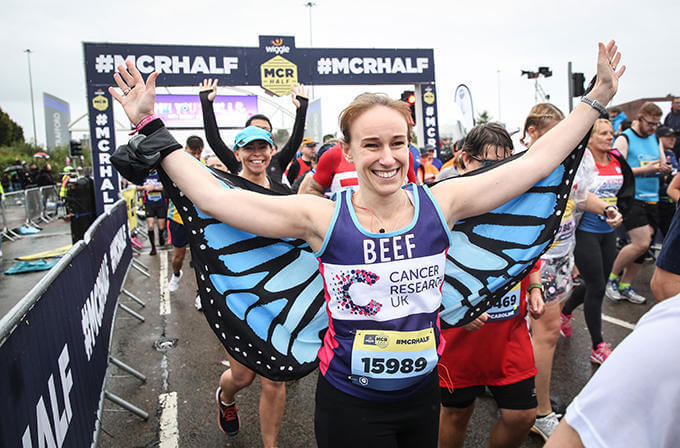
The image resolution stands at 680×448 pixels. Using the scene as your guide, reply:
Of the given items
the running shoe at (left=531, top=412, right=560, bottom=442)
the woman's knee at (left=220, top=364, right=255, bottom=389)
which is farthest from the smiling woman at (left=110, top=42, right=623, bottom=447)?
the running shoe at (left=531, top=412, right=560, bottom=442)

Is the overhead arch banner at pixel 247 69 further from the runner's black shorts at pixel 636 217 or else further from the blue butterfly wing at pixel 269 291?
the blue butterfly wing at pixel 269 291

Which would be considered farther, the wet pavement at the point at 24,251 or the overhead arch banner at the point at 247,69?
the overhead arch banner at the point at 247,69

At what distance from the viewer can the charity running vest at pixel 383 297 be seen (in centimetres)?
173

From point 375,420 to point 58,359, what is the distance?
5.38ft

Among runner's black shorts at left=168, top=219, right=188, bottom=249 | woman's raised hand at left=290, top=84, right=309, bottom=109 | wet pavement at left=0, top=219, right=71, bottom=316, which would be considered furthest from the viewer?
wet pavement at left=0, top=219, right=71, bottom=316

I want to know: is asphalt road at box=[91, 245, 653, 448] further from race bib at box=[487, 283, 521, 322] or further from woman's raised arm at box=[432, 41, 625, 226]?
woman's raised arm at box=[432, 41, 625, 226]

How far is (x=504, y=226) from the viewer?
222 centimetres

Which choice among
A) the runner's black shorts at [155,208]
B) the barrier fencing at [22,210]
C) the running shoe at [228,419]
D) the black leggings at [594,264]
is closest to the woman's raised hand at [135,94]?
the running shoe at [228,419]

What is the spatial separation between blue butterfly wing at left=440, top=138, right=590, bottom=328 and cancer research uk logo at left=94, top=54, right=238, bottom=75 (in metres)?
10.5

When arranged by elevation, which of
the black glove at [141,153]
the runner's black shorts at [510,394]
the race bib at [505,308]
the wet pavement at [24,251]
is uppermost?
the black glove at [141,153]

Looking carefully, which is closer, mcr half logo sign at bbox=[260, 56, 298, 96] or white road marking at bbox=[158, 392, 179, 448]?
white road marking at bbox=[158, 392, 179, 448]

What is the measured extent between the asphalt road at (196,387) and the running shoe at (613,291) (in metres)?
0.16

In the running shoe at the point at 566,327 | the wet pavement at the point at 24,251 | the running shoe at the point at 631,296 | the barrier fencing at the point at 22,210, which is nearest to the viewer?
the running shoe at the point at 566,327

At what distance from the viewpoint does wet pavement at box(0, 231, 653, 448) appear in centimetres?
350
